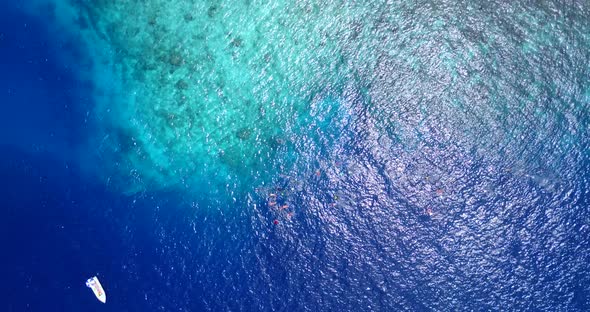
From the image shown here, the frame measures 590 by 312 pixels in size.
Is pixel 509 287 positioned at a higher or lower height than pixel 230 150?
lower

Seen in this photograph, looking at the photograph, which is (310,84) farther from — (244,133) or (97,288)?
(97,288)

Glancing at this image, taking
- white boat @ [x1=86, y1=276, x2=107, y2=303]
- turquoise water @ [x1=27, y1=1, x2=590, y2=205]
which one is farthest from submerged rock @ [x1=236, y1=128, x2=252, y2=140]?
white boat @ [x1=86, y1=276, x2=107, y2=303]

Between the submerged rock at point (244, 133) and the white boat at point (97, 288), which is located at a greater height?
the submerged rock at point (244, 133)

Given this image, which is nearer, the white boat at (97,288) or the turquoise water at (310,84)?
the turquoise water at (310,84)

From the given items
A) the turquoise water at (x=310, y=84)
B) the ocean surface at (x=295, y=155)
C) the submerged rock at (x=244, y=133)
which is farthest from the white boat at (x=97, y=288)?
the submerged rock at (x=244, y=133)

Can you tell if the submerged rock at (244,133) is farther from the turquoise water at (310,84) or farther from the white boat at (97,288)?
the white boat at (97,288)

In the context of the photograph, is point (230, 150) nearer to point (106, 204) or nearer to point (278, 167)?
point (278, 167)

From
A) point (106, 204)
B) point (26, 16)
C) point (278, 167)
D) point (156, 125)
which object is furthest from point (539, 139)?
point (26, 16)
